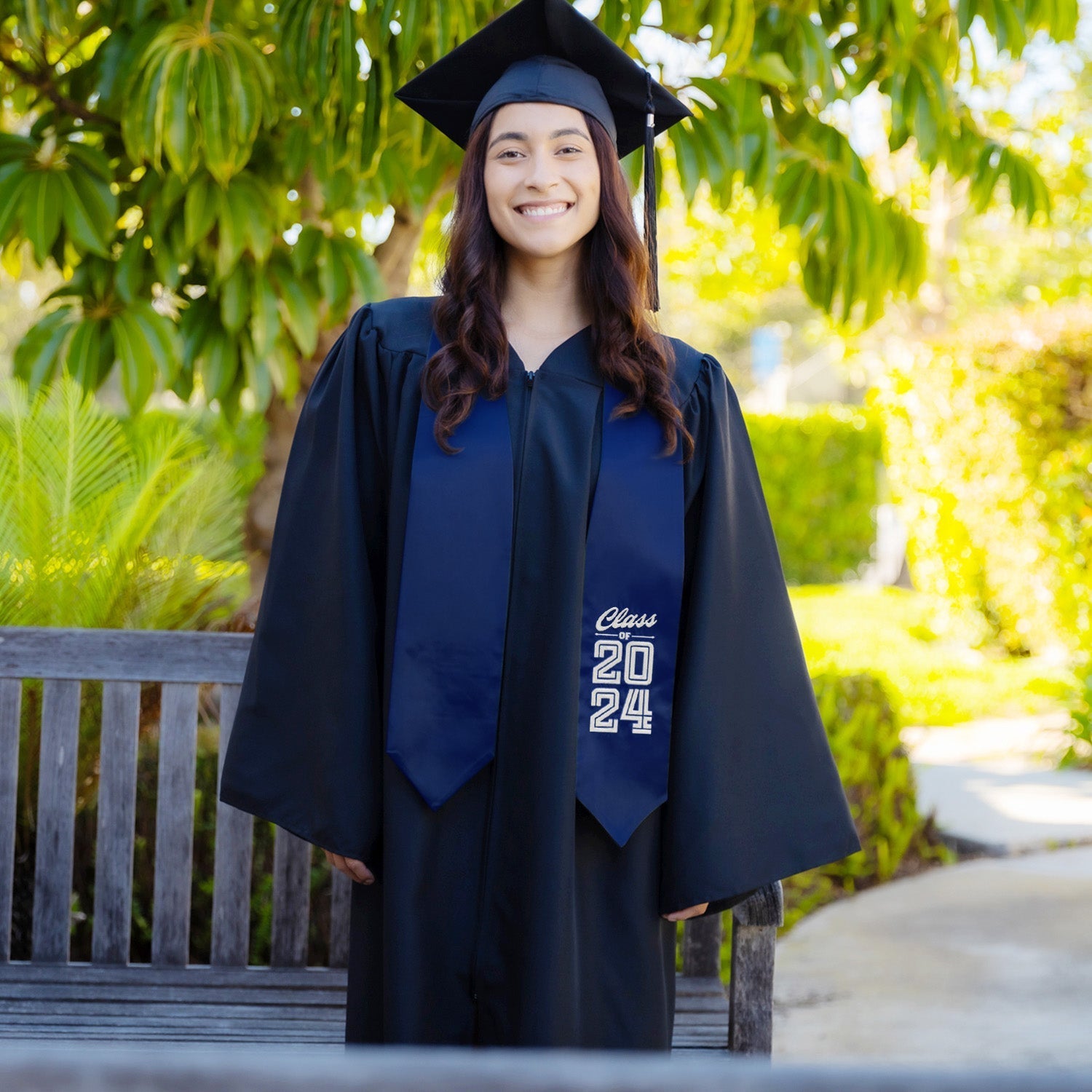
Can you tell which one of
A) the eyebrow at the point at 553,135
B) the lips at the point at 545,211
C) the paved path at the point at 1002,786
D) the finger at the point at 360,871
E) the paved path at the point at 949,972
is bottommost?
the paved path at the point at 949,972

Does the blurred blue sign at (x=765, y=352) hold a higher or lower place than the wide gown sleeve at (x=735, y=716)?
higher

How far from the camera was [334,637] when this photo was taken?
1.74 metres

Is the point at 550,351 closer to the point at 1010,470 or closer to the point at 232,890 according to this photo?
the point at 232,890

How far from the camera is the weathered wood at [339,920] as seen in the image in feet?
7.85

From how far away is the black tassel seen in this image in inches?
73.5

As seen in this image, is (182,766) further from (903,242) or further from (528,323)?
(903,242)

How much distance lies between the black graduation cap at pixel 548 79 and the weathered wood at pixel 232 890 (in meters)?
1.22

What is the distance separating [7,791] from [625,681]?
1414mm

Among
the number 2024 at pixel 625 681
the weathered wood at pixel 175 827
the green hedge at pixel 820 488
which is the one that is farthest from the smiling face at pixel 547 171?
the green hedge at pixel 820 488

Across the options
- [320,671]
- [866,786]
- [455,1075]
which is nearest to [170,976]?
[320,671]

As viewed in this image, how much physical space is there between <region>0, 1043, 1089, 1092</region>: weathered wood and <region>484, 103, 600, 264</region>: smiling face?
1325 millimetres

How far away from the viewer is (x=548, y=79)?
1.76 metres

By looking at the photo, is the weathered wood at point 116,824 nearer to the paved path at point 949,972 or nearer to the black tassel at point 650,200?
the black tassel at point 650,200

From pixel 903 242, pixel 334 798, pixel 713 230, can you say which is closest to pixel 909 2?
pixel 903 242
